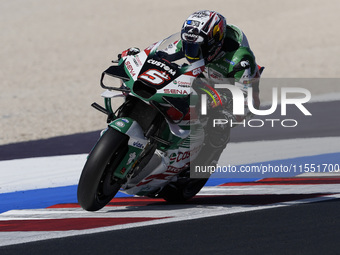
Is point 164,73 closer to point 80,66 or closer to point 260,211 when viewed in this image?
point 260,211

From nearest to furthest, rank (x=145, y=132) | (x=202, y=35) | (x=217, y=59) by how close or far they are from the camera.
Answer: (x=145, y=132) < (x=202, y=35) < (x=217, y=59)

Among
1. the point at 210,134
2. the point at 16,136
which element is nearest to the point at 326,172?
the point at 210,134

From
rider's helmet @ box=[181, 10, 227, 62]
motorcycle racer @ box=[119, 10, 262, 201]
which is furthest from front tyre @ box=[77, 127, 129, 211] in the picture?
rider's helmet @ box=[181, 10, 227, 62]

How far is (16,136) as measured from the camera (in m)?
11.9

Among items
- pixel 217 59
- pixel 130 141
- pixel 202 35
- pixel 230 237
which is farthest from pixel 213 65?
pixel 230 237

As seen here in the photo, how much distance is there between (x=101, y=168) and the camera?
19.6ft

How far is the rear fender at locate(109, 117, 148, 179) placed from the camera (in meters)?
6.05

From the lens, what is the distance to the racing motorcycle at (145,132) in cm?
603

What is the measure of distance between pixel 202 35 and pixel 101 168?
1.33 m

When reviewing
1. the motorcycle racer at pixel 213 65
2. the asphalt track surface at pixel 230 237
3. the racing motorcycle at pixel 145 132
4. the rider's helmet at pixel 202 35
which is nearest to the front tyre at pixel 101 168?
the racing motorcycle at pixel 145 132

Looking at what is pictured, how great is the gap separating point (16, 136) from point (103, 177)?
19.9 ft

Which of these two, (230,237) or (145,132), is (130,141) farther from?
(230,237)

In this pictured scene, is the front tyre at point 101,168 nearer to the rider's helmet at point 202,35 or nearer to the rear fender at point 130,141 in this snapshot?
the rear fender at point 130,141

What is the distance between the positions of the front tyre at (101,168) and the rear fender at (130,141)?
0.03 m
